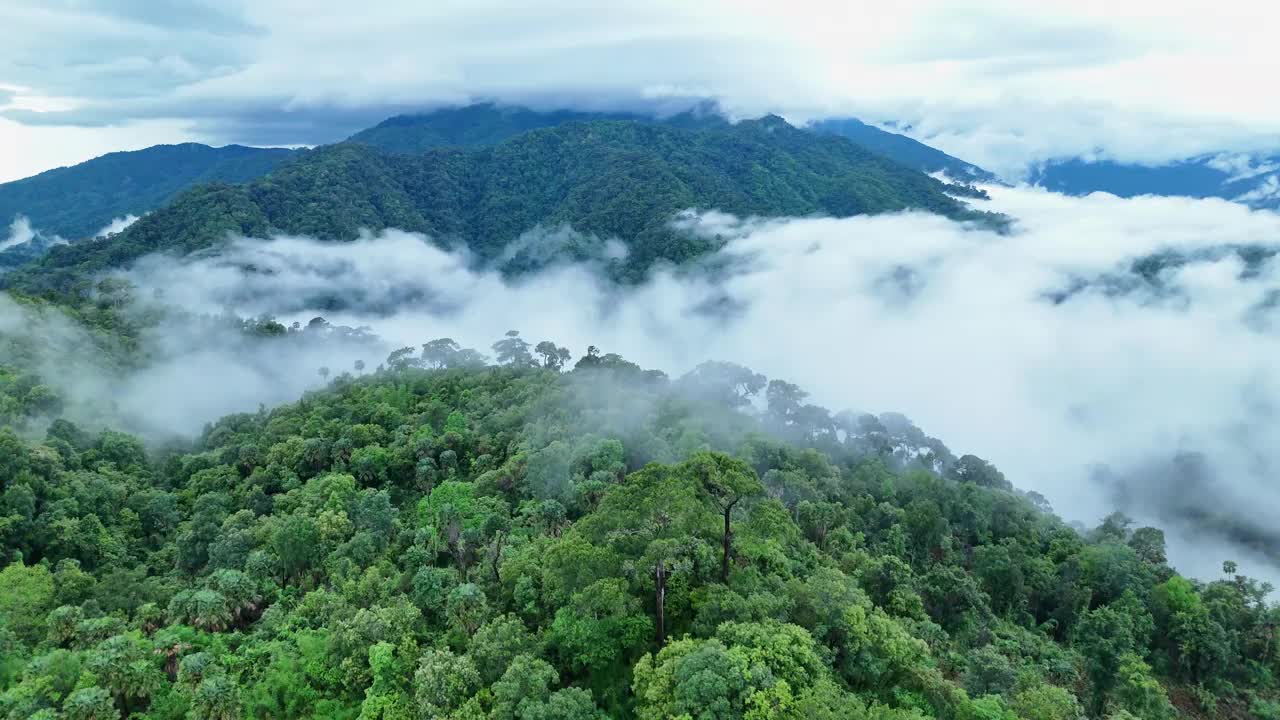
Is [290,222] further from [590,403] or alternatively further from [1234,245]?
[1234,245]

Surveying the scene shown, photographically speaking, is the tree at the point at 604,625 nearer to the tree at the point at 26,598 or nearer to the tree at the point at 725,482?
the tree at the point at 725,482

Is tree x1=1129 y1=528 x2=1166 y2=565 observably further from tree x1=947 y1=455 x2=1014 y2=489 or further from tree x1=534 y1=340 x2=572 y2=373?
tree x1=534 y1=340 x2=572 y2=373

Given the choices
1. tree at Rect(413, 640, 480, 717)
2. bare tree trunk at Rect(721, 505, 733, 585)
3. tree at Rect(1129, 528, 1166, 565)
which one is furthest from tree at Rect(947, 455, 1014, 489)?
tree at Rect(413, 640, 480, 717)

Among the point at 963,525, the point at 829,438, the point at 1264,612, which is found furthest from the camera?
the point at 829,438

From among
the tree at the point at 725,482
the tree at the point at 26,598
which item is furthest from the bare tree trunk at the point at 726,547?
the tree at the point at 26,598

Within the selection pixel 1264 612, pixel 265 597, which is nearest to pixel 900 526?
pixel 1264 612
